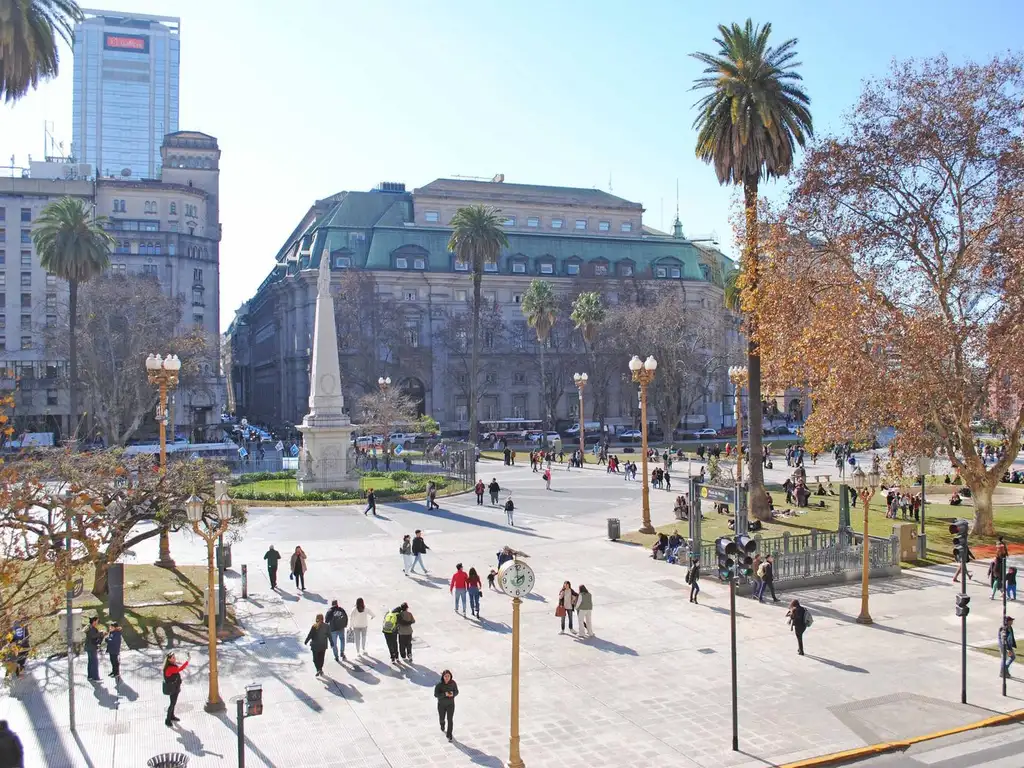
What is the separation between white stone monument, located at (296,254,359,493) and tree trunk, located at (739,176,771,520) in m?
18.8

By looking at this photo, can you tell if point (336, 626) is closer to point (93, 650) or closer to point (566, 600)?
point (93, 650)

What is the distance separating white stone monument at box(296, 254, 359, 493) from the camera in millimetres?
42156

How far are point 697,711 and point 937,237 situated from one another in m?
22.5

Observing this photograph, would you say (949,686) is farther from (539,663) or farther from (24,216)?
(24,216)

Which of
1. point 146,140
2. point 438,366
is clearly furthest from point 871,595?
point 146,140

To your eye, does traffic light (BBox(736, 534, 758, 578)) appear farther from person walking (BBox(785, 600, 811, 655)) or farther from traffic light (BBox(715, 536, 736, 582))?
person walking (BBox(785, 600, 811, 655))

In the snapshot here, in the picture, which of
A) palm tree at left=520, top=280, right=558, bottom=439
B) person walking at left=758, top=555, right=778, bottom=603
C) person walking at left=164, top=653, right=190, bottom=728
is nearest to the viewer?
person walking at left=164, top=653, right=190, bottom=728

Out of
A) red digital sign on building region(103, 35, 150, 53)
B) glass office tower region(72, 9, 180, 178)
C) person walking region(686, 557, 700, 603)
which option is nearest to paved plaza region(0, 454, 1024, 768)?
person walking region(686, 557, 700, 603)

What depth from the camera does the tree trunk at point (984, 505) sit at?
31.7 meters

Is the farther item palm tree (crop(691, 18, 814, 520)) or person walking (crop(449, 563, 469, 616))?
palm tree (crop(691, 18, 814, 520))

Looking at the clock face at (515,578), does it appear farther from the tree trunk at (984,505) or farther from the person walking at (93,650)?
the tree trunk at (984,505)

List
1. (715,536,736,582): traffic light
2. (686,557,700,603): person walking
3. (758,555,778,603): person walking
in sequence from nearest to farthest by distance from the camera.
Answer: (715,536,736,582): traffic light, (686,557,700,603): person walking, (758,555,778,603): person walking

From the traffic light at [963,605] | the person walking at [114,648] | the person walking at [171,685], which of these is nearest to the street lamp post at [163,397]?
the person walking at [114,648]

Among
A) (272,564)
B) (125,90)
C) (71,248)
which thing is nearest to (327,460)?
(272,564)
